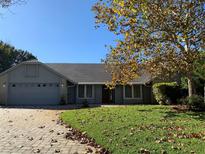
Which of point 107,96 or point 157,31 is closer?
point 157,31

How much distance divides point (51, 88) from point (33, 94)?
1931 mm

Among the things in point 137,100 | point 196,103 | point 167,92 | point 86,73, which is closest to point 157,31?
point 196,103

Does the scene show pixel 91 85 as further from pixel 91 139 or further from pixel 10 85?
pixel 91 139

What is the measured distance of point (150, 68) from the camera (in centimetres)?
1673

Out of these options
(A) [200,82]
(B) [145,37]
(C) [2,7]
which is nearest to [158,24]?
(B) [145,37]

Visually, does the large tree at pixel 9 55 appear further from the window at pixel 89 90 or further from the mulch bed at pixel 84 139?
the mulch bed at pixel 84 139

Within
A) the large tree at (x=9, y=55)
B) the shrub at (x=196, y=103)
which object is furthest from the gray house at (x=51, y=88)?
the large tree at (x=9, y=55)

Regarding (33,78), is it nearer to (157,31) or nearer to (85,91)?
(85,91)

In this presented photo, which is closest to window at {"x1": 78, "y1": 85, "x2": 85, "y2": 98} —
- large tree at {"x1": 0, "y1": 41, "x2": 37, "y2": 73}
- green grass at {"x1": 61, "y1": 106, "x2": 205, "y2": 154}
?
green grass at {"x1": 61, "y1": 106, "x2": 205, "y2": 154}

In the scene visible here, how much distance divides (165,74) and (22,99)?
54.8 feet

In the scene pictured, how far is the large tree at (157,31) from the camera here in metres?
12.5

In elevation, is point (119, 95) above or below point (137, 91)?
below

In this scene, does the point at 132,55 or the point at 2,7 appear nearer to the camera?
the point at 2,7

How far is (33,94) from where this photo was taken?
93.8 ft
